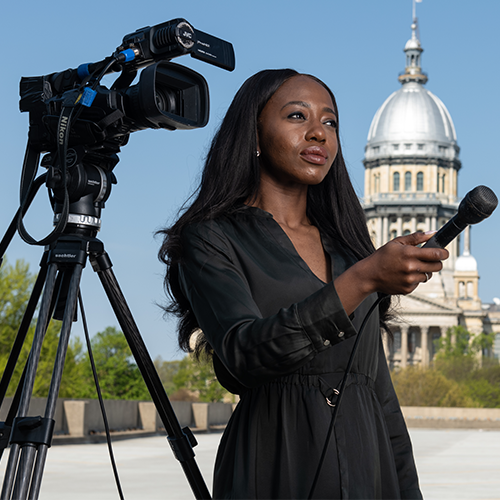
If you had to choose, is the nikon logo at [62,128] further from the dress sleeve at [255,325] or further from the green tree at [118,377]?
the green tree at [118,377]

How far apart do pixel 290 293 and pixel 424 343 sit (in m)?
93.5

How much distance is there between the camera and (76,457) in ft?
40.4

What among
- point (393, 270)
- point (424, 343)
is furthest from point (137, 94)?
point (424, 343)

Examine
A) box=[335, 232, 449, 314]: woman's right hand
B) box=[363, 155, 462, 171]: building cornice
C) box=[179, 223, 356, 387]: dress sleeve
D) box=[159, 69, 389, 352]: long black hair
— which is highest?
box=[363, 155, 462, 171]: building cornice

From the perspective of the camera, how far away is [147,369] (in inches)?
104

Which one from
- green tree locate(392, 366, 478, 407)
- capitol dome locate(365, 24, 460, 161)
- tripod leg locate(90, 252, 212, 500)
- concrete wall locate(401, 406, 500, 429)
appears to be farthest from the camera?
capitol dome locate(365, 24, 460, 161)

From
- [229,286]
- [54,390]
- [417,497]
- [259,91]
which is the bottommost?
[417,497]

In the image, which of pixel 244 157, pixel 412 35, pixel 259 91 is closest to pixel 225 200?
pixel 244 157

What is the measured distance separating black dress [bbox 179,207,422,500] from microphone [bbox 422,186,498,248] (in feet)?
0.85

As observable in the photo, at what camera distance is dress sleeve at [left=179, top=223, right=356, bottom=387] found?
1.93m

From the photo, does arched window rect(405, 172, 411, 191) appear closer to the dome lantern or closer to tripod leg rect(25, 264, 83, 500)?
the dome lantern

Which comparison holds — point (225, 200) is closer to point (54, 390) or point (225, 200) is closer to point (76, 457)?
point (54, 390)

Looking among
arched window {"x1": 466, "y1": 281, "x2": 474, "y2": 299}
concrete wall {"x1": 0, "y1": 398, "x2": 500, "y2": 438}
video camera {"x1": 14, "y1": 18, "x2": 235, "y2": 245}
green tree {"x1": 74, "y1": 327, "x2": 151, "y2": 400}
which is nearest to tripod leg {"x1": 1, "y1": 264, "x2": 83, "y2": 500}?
video camera {"x1": 14, "y1": 18, "x2": 235, "y2": 245}

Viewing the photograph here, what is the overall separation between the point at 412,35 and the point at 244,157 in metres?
114
